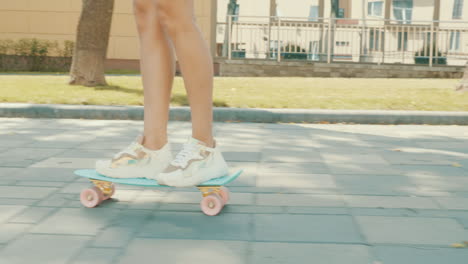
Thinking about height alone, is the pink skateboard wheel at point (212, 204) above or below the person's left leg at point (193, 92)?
below

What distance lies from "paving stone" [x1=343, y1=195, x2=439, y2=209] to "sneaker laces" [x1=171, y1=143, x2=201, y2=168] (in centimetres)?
90

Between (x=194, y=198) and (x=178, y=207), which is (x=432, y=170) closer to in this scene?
(x=194, y=198)

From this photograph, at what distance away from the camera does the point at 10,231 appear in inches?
113

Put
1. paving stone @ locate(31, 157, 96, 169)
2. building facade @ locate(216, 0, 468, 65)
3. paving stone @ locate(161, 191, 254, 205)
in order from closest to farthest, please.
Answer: paving stone @ locate(161, 191, 254, 205)
paving stone @ locate(31, 157, 96, 169)
building facade @ locate(216, 0, 468, 65)

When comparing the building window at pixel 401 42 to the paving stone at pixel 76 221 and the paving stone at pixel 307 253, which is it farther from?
the paving stone at pixel 307 253

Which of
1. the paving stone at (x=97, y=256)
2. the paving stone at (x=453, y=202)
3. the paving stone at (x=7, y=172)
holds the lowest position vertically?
the paving stone at (x=453, y=202)

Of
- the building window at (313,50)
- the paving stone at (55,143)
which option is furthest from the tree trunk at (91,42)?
the building window at (313,50)

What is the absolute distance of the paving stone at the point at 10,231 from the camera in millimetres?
2762

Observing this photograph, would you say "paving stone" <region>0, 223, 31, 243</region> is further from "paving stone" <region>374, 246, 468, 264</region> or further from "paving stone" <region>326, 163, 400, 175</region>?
"paving stone" <region>326, 163, 400, 175</region>

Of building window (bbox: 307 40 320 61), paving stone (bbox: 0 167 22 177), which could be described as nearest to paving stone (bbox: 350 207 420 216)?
paving stone (bbox: 0 167 22 177)

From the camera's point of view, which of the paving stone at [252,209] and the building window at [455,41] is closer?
the paving stone at [252,209]

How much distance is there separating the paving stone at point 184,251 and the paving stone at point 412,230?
614mm

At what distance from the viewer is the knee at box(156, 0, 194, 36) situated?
311 centimetres

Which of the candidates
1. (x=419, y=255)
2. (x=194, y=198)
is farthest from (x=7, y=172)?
(x=419, y=255)
